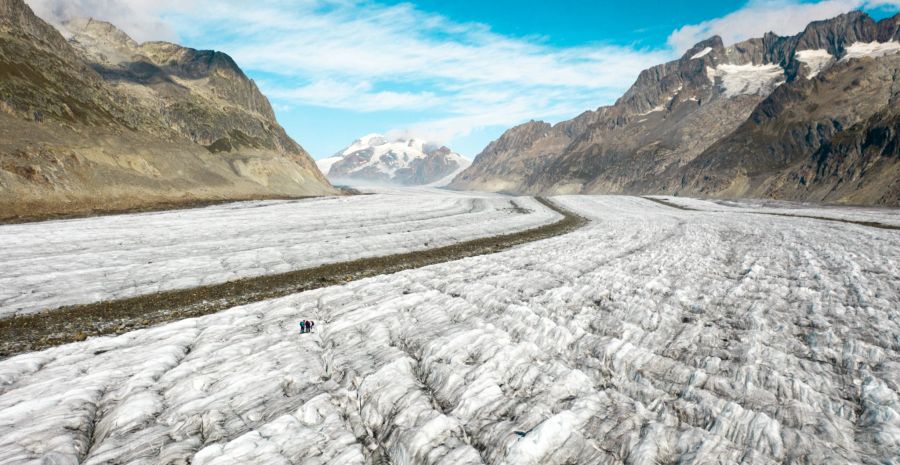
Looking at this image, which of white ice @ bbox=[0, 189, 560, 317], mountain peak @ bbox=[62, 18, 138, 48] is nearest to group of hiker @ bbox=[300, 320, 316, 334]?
white ice @ bbox=[0, 189, 560, 317]

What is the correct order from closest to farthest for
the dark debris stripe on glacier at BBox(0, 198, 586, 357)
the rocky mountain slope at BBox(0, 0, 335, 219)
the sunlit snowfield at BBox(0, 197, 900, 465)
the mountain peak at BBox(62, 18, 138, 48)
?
the sunlit snowfield at BBox(0, 197, 900, 465), the dark debris stripe on glacier at BBox(0, 198, 586, 357), the rocky mountain slope at BBox(0, 0, 335, 219), the mountain peak at BBox(62, 18, 138, 48)

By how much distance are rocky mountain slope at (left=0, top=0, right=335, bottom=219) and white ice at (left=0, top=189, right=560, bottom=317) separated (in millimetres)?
18674

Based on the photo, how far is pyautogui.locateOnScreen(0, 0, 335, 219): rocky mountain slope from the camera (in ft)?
148

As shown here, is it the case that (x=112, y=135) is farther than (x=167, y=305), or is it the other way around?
(x=112, y=135)

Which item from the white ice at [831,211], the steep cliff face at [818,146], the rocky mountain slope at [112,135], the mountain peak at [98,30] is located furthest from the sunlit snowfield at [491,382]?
the mountain peak at [98,30]

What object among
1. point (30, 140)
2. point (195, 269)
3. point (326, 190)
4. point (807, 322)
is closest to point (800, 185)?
point (326, 190)

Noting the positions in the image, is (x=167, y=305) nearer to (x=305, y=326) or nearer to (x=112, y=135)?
(x=305, y=326)

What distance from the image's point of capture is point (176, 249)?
21.7 m

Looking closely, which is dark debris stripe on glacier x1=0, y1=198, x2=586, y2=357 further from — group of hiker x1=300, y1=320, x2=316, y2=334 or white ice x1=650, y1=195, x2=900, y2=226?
white ice x1=650, y1=195, x2=900, y2=226

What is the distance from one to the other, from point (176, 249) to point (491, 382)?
67.8ft

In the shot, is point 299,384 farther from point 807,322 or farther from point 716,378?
point 807,322

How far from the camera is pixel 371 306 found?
12.1 m

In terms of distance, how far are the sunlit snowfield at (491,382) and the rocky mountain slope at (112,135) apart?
44895 mm

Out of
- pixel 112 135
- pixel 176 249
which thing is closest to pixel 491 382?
pixel 176 249
